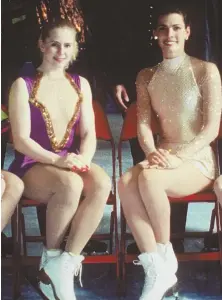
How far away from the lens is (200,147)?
209cm

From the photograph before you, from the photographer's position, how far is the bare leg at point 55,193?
193cm

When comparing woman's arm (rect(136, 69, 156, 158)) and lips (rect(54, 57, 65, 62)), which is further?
woman's arm (rect(136, 69, 156, 158))

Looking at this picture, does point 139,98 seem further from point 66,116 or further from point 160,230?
point 160,230

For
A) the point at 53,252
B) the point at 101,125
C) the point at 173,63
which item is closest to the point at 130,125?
the point at 101,125

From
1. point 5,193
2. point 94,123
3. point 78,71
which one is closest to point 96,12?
point 78,71

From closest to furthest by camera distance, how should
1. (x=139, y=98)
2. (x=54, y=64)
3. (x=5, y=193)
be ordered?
1. (x=5, y=193)
2. (x=54, y=64)
3. (x=139, y=98)

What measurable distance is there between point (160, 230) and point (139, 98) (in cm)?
58

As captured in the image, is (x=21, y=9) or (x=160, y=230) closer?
(x=160, y=230)

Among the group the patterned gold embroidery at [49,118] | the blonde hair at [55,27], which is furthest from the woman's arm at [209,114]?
the blonde hair at [55,27]

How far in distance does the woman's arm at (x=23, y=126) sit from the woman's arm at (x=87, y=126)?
0.14 meters

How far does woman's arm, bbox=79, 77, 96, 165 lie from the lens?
2088 mm

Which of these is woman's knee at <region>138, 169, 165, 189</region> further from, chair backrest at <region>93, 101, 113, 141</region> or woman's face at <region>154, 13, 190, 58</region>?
woman's face at <region>154, 13, 190, 58</region>

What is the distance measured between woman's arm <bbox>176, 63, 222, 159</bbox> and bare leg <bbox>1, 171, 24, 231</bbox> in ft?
2.13

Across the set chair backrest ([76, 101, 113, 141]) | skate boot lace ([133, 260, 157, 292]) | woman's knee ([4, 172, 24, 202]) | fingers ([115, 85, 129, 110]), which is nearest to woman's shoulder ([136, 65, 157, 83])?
fingers ([115, 85, 129, 110])
